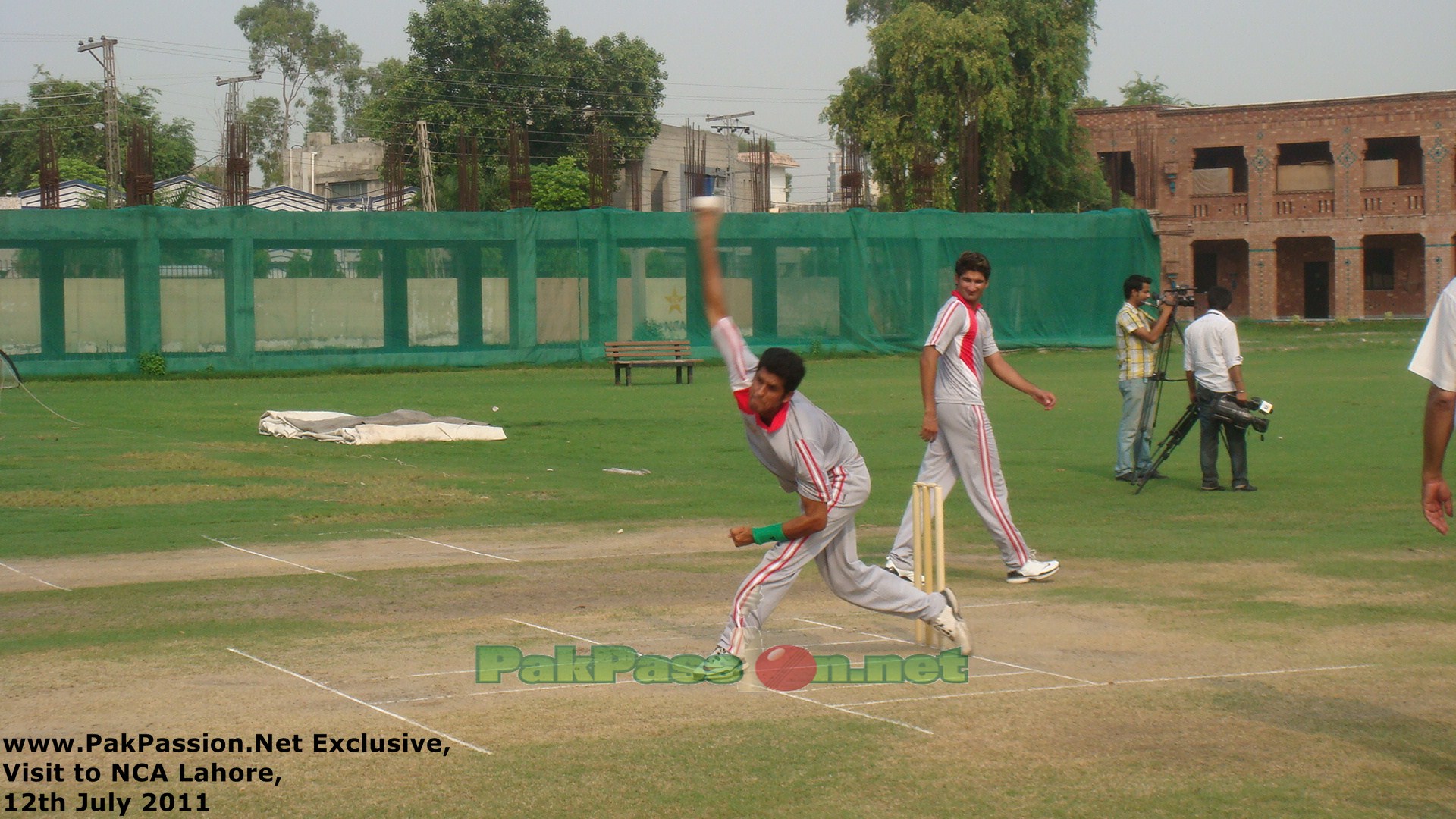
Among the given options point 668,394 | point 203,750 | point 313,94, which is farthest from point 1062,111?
point 313,94

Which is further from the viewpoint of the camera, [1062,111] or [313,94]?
[313,94]

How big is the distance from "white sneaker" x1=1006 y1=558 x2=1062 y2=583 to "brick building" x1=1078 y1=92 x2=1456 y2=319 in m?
46.2

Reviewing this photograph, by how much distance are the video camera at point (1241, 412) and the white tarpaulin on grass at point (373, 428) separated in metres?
8.48

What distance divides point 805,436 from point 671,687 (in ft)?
4.15

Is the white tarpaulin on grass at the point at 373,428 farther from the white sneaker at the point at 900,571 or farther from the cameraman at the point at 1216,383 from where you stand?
the white sneaker at the point at 900,571

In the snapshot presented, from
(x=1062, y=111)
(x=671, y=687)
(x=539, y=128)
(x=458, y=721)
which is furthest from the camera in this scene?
(x=539, y=128)

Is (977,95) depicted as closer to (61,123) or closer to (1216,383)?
(1216,383)

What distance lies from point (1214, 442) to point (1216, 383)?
1.77ft

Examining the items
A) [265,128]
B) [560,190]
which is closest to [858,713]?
[560,190]

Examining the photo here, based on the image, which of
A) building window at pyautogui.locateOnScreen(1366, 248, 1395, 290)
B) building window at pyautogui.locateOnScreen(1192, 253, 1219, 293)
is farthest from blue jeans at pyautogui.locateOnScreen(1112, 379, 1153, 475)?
building window at pyautogui.locateOnScreen(1192, 253, 1219, 293)

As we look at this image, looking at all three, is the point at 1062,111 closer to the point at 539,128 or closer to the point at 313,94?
the point at 539,128

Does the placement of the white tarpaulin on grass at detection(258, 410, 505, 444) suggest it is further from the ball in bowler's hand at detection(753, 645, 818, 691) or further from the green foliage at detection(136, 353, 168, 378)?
the green foliage at detection(136, 353, 168, 378)

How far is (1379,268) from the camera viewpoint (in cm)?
5909

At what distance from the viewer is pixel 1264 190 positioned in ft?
189
